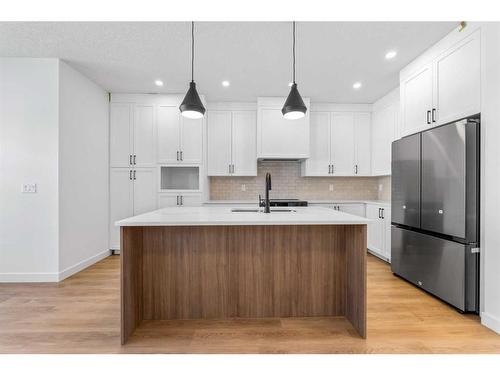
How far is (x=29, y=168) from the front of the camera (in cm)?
305

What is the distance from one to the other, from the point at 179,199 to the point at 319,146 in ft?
8.44

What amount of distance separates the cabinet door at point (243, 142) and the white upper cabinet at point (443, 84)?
2.29 metres

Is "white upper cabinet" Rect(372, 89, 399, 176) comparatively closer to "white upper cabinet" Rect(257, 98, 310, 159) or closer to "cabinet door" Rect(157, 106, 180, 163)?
"white upper cabinet" Rect(257, 98, 310, 159)

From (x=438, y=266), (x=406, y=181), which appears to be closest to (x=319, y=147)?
(x=406, y=181)

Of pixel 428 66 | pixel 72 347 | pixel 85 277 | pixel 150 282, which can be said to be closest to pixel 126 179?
pixel 85 277

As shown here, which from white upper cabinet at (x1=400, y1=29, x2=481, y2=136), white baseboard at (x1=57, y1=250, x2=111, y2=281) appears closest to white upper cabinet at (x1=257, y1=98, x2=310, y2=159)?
white upper cabinet at (x1=400, y1=29, x2=481, y2=136)

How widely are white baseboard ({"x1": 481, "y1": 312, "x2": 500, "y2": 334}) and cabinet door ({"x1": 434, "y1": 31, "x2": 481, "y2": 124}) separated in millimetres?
1629

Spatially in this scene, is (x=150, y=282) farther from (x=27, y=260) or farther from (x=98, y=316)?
(x=27, y=260)

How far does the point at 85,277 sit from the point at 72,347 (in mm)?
1650

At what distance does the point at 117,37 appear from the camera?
2.63 meters

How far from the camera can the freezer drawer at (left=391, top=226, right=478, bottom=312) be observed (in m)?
2.19

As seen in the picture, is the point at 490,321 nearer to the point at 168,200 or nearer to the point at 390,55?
the point at 390,55

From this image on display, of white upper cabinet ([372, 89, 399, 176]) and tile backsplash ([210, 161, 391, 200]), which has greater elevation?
white upper cabinet ([372, 89, 399, 176])
